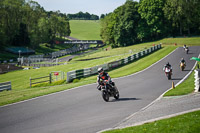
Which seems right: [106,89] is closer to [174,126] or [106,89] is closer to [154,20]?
[174,126]

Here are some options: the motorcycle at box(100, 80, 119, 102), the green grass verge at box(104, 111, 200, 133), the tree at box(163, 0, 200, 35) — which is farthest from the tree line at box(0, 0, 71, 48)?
the green grass verge at box(104, 111, 200, 133)

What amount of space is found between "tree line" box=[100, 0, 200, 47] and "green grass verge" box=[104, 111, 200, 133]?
77.9 metres

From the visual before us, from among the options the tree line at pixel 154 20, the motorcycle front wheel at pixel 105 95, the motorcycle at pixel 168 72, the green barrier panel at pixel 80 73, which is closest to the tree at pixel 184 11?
the tree line at pixel 154 20

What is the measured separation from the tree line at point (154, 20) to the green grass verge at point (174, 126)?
7787 cm

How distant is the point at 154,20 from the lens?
8369 cm

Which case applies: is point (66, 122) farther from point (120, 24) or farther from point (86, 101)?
point (120, 24)

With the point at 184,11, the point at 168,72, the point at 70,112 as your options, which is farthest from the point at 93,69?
the point at 184,11

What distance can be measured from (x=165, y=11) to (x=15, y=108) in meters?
77.1

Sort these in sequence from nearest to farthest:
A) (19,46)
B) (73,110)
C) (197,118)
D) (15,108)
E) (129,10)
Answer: (197,118) < (73,110) < (15,108) < (129,10) < (19,46)

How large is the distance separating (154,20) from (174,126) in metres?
79.7

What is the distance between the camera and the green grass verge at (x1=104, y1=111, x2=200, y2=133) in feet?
25.2

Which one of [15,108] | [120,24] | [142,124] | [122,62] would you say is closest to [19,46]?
[120,24]

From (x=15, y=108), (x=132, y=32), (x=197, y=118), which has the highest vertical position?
(x=132, y=32)

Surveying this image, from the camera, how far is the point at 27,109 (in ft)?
45.3
